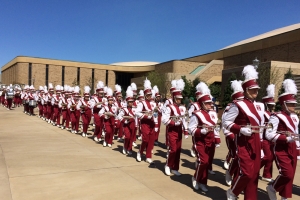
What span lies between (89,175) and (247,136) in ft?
12.5

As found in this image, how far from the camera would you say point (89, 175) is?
670cm

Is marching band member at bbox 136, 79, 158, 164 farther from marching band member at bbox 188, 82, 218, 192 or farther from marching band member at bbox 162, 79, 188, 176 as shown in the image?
marching band member at bbox 188, 82, 218, 192

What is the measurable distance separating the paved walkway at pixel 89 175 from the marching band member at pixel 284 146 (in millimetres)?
778

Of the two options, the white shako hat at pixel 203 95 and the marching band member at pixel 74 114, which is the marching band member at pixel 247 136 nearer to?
the white shako hat at pixel 203 95

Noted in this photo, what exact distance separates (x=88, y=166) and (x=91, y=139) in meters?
4.60

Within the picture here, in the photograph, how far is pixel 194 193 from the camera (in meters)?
5.71

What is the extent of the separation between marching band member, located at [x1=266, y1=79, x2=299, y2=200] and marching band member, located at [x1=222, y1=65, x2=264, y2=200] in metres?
0.57

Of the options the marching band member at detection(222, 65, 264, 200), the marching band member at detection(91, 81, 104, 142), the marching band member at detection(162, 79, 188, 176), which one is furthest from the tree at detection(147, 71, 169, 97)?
the marching band member at detection(222, 65, 264, 200)

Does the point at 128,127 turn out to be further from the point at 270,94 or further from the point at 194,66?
the point at 194,66

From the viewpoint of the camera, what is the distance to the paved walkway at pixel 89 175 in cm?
554

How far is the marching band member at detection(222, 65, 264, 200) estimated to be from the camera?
452 cm

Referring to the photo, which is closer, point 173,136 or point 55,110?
point 173,136

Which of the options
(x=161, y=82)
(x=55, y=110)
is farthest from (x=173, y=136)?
(x=161, y=82)

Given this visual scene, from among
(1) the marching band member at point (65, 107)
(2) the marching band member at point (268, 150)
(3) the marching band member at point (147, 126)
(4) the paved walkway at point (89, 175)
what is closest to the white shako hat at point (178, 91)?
(3) the marching band member at point (147, 126)
